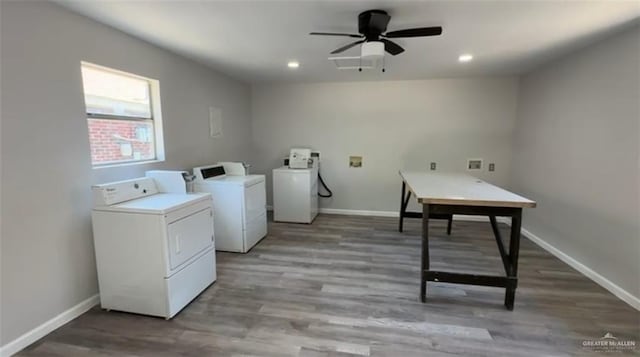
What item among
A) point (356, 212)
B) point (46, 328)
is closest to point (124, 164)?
point (46, 328)

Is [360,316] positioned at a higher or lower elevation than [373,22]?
lower

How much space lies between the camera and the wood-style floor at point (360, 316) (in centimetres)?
197

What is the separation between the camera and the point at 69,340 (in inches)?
79.7

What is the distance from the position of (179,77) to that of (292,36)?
1541 millimetres

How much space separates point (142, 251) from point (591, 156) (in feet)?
13.5

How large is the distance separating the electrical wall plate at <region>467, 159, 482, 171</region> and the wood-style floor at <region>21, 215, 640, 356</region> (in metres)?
1.73

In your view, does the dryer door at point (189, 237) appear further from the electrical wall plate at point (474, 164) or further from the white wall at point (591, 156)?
the electrical wall plate at point (474, 164)

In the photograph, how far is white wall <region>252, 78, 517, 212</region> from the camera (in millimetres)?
4711

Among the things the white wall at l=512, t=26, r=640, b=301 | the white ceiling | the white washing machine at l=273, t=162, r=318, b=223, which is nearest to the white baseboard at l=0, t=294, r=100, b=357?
the white ceiling

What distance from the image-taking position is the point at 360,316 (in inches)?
91.0

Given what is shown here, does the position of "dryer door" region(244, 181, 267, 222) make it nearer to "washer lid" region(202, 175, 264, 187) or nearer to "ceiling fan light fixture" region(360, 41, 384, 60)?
"washer lid" region(202, 175, 264, 187)

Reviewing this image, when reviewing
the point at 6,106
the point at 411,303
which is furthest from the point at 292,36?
the point at 411,303

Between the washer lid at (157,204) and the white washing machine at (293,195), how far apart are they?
6.84 feet
